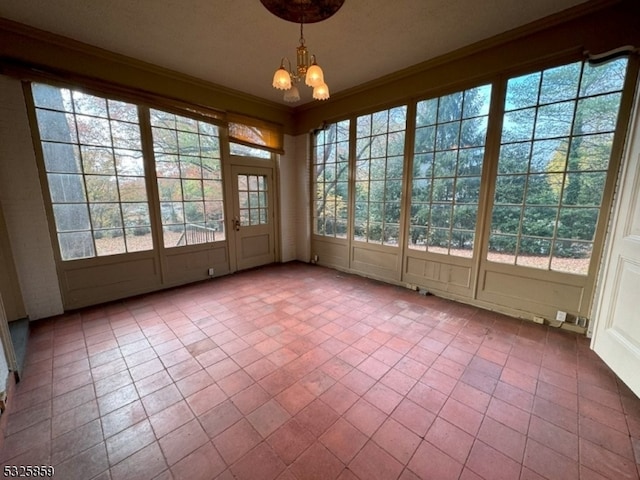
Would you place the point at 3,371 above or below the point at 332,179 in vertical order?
below

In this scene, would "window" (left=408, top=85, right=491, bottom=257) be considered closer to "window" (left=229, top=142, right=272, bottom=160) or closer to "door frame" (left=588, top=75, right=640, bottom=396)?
"door frame" (left=588, top=75, right=640, bottom=396)

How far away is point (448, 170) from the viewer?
333 cm

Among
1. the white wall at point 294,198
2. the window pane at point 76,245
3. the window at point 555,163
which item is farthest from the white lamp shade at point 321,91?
the window pane at point 76,245

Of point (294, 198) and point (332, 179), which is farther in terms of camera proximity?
point (294, 198)

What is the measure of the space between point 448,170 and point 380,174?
98 cm

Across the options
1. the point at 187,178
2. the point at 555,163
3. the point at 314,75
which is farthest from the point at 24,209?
the point at 555,163

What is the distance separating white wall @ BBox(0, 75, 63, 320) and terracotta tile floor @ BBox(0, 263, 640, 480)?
0.34 meters

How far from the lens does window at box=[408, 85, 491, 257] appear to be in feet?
10.2

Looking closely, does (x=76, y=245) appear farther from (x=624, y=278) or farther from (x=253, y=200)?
(x=624, y=278)

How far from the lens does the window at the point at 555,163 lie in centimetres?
243

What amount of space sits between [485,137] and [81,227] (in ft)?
15.8

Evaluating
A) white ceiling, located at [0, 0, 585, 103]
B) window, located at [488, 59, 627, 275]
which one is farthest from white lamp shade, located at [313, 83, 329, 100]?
window, located at [488, 59, 627, 275]

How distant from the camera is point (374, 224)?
13.7 ft

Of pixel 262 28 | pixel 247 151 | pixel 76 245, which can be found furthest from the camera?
pixel 247 151
